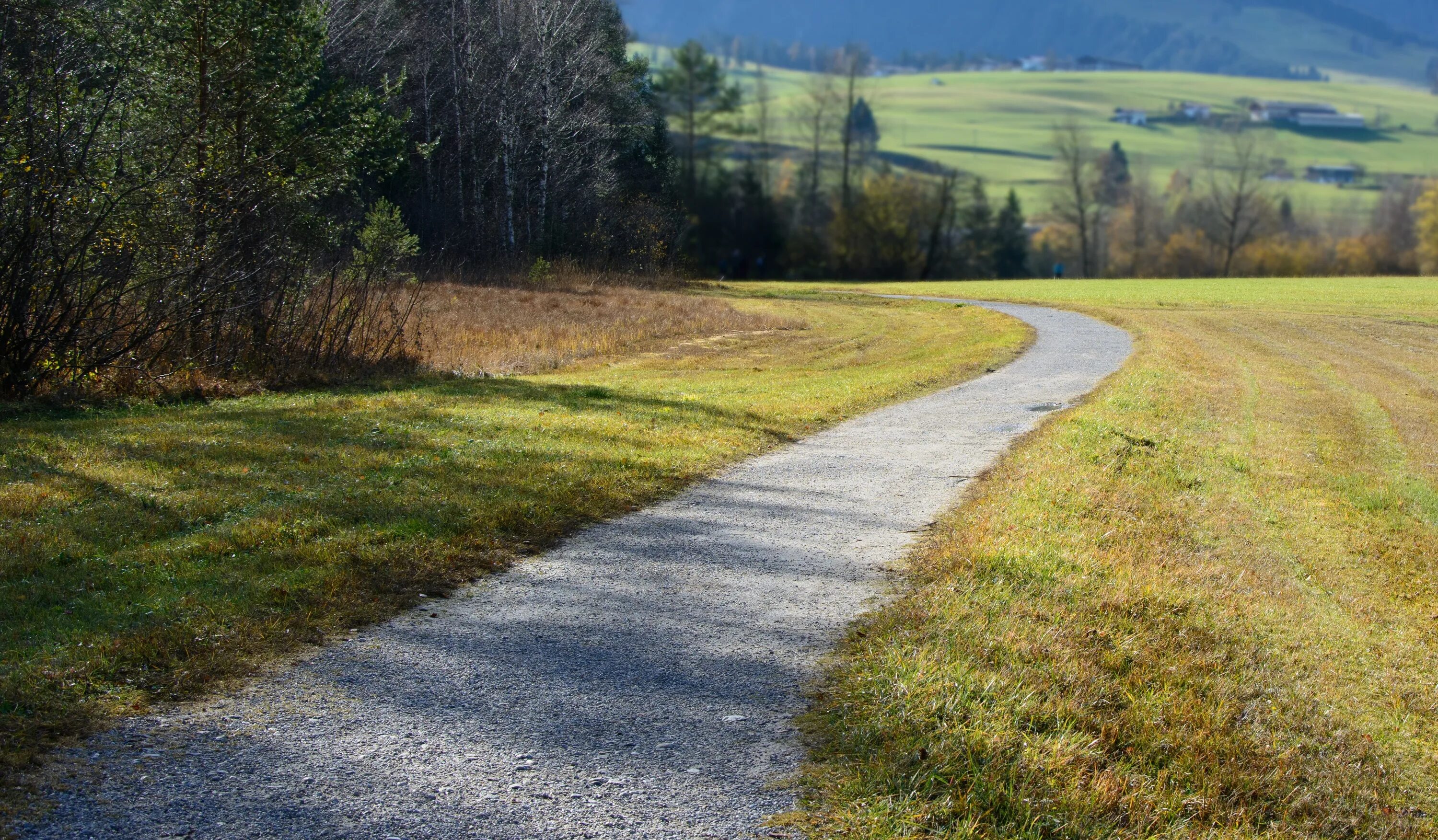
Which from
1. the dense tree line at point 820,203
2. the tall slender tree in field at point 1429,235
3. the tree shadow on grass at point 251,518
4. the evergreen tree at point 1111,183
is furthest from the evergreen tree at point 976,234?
the tree shadow on grass at point 251,518

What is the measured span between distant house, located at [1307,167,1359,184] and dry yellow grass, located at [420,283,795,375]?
136m

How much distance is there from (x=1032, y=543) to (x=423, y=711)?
4283mm

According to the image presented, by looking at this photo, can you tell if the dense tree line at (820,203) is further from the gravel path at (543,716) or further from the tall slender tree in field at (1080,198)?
the gravel path at (543,716)

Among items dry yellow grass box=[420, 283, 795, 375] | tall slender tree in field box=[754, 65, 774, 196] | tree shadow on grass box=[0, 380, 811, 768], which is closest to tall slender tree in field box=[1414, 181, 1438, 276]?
tall slender tree in field box=[754, 65, 774, 196]

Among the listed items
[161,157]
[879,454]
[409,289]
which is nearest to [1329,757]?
[879,454]

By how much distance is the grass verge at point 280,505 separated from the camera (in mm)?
4715

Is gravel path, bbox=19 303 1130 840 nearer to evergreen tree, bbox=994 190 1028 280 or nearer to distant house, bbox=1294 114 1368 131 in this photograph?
evergreen tree, bbox=994 190 1028 280

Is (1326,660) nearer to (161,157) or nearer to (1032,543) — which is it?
(1032,543)

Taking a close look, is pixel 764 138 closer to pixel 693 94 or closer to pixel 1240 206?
pixel 693 94

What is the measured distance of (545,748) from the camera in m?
4.09

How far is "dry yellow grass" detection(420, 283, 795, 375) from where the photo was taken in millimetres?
19016

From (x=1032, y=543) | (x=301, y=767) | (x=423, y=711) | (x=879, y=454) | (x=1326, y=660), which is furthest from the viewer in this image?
(x=879, y=454)

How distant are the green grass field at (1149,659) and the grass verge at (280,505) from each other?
2.53 meters

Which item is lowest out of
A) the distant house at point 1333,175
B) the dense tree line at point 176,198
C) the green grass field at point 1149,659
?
the green grass field at point 1149,659
